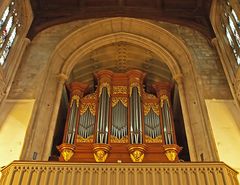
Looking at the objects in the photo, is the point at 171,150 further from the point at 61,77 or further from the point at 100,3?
the point at 100,3

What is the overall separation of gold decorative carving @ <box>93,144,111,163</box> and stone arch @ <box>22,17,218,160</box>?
4.48ft

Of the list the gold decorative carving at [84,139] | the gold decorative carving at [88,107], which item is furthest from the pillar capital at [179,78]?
the gold decorative carving at [84,139]

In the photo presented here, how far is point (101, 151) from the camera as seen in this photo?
28.9 feet

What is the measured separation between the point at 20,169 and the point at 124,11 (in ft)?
23.4

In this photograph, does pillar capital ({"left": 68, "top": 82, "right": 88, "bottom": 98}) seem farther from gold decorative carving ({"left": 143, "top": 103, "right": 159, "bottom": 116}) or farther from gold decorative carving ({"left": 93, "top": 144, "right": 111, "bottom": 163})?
gold decorative carving ({"left": 93, "top": 144, "right": 111, "bottom": 163})

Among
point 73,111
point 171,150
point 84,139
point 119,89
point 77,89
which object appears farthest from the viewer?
point 119,89

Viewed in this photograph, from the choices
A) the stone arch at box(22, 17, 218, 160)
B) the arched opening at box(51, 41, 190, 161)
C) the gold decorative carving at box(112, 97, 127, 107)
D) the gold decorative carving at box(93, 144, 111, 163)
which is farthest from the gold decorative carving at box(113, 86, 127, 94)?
the gold decorative carving at box(93, 144, 111, 163)

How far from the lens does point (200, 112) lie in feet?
28.3

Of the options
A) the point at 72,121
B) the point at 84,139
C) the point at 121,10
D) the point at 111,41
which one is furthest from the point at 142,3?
the point at 84,139

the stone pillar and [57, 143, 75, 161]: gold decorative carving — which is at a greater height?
the stone pillar

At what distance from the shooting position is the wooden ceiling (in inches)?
442

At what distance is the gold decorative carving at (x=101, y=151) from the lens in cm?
876

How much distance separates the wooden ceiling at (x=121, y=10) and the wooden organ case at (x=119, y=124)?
218 cm

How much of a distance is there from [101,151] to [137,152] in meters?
1.00
